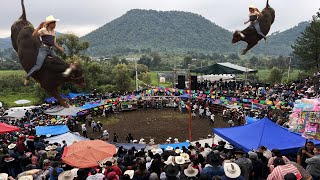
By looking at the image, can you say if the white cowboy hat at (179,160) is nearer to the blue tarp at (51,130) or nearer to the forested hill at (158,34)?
the blue tarp at (51,130)

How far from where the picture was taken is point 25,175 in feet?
23.5

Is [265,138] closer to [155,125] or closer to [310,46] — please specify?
[155,125]

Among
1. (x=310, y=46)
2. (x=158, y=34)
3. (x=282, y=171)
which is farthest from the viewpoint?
(x=158, y=34)

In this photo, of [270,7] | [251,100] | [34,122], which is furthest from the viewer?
[251,100]

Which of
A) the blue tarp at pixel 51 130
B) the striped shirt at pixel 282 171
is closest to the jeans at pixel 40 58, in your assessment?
the striped shirt at pixel 282 171

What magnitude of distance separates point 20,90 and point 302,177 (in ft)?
168

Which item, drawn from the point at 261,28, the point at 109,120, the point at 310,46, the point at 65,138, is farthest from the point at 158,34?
the point at 261,28

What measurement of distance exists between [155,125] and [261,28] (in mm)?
18259

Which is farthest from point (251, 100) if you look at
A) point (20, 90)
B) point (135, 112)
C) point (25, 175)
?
point (20, 90)

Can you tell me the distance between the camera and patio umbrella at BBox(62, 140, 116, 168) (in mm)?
8719

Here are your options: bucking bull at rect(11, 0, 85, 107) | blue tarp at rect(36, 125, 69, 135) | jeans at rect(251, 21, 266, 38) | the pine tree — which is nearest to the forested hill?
the pine tree

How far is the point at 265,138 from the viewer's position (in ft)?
33.2

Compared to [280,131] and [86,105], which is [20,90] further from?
[280,131]

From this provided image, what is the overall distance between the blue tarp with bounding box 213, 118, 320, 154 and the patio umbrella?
13.8 feet
